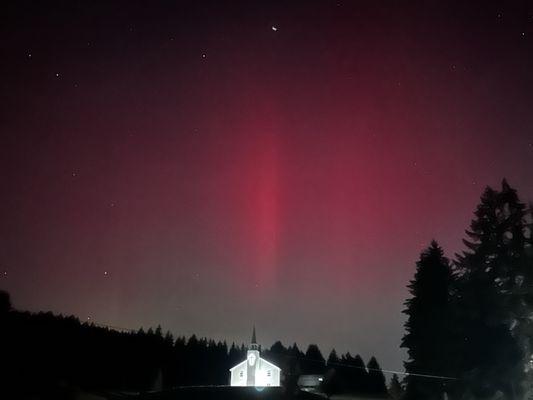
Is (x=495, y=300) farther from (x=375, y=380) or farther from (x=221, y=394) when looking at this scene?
(x=375, y=380)

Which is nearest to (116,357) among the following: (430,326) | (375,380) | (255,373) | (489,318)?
(255,373)

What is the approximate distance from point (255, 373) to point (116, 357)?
125ft

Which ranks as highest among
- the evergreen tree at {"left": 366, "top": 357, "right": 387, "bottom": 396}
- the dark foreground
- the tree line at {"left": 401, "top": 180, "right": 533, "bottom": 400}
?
the evergreen tree at {"left": 366, "top": 357, "right": 387, "bottom": 396}

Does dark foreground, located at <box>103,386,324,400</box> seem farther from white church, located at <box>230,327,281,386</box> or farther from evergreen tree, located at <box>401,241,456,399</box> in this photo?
white church, located at <box>230,327,281,386</box>

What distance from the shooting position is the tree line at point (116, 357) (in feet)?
314

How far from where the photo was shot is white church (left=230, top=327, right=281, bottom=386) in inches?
3696

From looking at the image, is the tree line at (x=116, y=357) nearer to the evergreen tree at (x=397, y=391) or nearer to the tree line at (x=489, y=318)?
the evergreen tree at (x=397, y=391)

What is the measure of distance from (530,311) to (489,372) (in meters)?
5.49

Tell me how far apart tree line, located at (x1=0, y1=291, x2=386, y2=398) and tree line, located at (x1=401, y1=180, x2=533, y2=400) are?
33180 mm

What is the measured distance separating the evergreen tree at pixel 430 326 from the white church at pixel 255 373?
138 feet

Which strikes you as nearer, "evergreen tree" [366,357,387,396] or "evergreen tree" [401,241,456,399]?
"evergreen tree" [401,241,456,399]

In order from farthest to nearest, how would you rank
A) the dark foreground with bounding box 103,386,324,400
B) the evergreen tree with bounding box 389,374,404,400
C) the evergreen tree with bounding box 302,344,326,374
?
the evergreen tree with bounding box 302,344,326,374 < the evergreen tree with bounding box 389,374,404,400 < the dark foreground with bounding box 103,386,324,400

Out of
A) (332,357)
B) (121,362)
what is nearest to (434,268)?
(121,362)

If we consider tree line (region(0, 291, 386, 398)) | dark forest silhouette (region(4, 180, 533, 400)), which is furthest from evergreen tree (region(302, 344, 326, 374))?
dark forest silhouette (region(4, 180, 533, 400))
